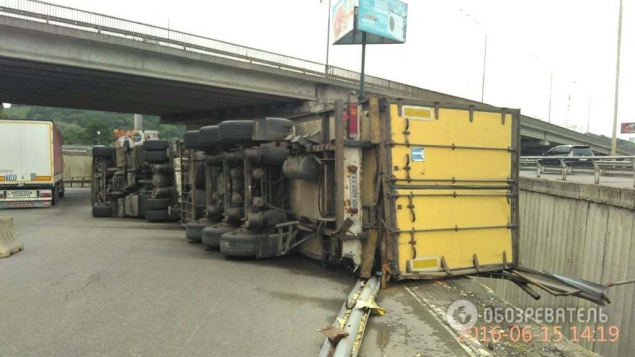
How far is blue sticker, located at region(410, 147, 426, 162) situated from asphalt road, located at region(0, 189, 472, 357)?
5.71ft

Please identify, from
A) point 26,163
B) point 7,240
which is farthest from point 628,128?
point 7,240

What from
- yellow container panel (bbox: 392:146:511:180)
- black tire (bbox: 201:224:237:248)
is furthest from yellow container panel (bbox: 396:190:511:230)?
black tire (bbox: 201:224:237:248)

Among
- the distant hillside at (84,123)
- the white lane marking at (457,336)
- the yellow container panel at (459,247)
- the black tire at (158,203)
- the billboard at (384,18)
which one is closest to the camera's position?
the white lane marking at (457,336)

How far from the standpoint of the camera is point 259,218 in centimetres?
694

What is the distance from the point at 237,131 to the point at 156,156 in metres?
5.98

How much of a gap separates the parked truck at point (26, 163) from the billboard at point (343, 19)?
47.0 ft

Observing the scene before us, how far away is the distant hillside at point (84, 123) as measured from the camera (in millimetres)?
75350

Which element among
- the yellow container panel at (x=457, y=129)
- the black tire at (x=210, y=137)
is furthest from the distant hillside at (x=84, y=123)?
the yellow container panel at (x=457, y=129)

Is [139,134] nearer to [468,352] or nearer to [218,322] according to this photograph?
[218,322]

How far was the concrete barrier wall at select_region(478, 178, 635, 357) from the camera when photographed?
7.77 meters

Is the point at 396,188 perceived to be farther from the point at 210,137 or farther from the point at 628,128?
the point at 628,128

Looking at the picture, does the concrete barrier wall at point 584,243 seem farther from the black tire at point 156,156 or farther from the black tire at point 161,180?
the black tire at point 156,156

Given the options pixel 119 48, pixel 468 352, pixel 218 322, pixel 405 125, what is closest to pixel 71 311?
pixel 218 322

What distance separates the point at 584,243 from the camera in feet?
30.0
